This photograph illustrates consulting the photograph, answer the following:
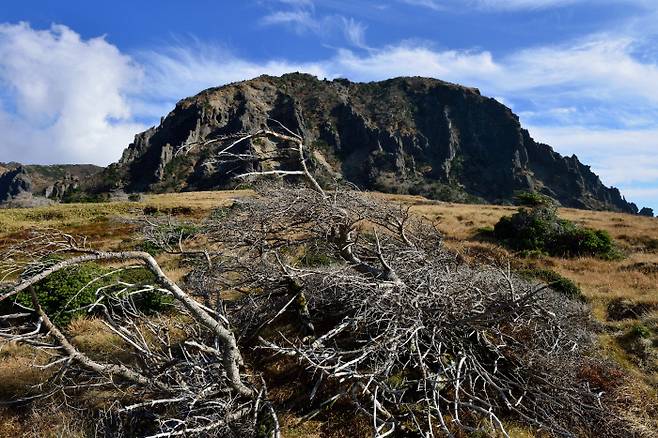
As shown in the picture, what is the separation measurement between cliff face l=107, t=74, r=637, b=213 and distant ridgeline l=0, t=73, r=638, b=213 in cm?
37

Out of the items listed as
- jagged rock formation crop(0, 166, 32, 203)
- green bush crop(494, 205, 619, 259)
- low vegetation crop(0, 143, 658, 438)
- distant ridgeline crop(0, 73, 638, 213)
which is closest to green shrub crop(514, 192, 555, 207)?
green bush crop(494, 205, 619, 259)

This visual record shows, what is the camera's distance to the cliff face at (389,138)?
14000cm

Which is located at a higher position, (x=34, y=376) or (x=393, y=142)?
(x=393, y=142)

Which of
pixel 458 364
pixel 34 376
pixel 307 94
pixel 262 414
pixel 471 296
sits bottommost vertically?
pixel 34 376

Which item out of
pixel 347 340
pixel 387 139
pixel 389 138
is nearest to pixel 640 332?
pixel 347 340

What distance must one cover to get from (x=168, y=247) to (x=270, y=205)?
1971 millimetres

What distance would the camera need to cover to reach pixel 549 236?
66.2ft

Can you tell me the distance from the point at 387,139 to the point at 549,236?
140230 mm

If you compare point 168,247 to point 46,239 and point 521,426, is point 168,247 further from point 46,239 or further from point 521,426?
point 521,426

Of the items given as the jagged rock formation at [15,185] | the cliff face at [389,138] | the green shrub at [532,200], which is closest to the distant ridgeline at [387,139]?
the cliff face at [389,138]

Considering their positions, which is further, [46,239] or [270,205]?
[270,205]

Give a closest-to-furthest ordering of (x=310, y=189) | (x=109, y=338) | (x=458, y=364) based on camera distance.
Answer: (x=458, y=364)
(x=310, y=189)
(x=109, y=338)

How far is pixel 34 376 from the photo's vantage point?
8070 mm

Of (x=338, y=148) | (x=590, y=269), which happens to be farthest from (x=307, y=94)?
(x=590, y=269)
